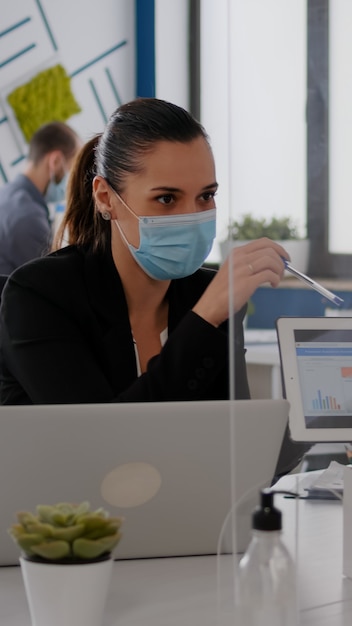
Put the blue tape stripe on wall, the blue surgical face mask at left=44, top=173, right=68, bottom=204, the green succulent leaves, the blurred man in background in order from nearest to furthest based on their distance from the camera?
the green succulent leaves, the blurred man in background, the blue surgical face mask at left=44, top=173, right=68, bottom=204, the blue tape stripe on wall

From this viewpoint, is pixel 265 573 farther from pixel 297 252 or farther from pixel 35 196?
pixel 35 196

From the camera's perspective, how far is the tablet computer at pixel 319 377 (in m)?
1.17

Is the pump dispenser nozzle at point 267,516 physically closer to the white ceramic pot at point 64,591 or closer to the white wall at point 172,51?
the white ceramic pot at point 64,591

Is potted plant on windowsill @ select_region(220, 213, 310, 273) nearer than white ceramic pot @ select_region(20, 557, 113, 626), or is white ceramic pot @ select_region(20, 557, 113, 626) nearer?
white ceramic pot @ select_region(20, 557, 113, 626)

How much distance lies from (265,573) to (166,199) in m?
0.94

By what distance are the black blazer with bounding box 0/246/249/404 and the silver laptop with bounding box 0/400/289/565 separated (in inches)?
17.0

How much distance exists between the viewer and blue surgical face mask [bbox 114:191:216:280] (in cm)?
177

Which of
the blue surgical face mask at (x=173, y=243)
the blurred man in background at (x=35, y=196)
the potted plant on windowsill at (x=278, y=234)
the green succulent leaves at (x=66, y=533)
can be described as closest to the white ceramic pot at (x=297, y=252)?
the potted plant on windowsill at (x=278, y=234)

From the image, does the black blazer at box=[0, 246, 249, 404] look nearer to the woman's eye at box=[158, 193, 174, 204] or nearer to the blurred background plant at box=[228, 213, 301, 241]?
the woman's eye at box=[158, 193, 174, 204]

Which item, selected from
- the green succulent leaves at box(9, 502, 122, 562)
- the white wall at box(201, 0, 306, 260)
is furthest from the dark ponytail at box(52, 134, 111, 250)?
the green succulent leaves at box(9, 502, 122, 562)

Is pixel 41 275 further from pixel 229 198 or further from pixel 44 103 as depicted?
pixel 44 103

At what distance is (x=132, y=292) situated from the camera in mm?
1854

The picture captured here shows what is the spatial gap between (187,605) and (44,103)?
4249 mm

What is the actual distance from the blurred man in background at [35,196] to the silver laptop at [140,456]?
2.60m
